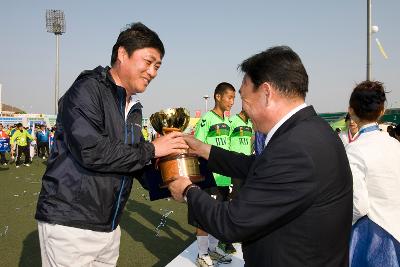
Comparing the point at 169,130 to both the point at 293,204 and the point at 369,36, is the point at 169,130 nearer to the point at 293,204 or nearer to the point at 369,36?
the point at 293,204

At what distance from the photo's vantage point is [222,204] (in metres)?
1.87

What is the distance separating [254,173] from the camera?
6.13 feet

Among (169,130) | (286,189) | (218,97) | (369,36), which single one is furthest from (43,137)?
(286,189)

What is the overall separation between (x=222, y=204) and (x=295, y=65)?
799mm

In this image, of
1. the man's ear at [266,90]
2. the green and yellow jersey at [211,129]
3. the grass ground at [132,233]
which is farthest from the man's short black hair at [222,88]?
the man's ear at [266,90]

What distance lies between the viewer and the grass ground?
18.7 ft

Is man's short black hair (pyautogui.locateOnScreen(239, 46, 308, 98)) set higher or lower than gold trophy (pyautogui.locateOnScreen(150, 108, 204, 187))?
higher

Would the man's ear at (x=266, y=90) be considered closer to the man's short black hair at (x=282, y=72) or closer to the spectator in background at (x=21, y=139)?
the man's short black hair at (x=282, y=72)

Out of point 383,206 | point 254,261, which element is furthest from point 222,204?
point 383,206

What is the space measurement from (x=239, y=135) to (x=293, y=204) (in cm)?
491

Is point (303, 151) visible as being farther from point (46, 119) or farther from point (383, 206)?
point (46, 119)

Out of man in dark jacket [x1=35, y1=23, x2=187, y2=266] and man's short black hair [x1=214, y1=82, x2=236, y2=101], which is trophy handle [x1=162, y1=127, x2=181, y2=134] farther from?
man's short black hair [x1=214, y1=82, x2=236, y2=101]

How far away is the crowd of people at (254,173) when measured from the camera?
1.78 m

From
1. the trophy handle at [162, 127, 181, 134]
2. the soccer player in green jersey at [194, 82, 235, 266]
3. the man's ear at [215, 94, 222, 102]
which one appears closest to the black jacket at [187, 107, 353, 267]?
the trophy handle at [162, 127, 181, 134]
